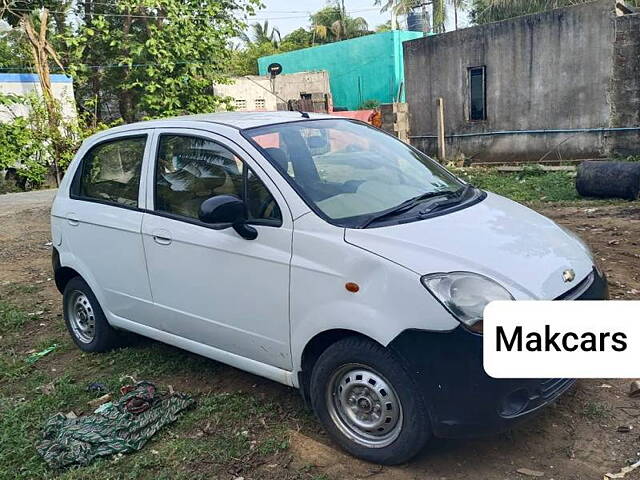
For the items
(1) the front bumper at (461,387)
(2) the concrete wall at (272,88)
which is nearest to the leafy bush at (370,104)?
(2) the concrete wall at (272,88)

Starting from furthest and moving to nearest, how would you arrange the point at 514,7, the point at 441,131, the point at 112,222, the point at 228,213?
the point at 514,7, the point at 441,131, the point at 112,222, the point at 228,213

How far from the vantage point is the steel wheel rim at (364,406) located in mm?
2939

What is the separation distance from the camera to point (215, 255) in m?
3.57

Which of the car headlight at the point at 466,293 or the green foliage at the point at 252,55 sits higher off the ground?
the green foliage at the point at 252,55

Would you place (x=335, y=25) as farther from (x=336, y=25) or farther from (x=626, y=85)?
(x=626, y=85)

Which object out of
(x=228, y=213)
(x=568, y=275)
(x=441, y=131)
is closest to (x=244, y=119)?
(x=228, y=213)

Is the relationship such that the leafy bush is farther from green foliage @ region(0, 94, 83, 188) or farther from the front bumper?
the front bumper

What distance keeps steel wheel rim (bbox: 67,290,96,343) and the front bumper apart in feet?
9.92

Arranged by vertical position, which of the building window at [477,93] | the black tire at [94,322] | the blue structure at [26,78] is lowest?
the black tire at [94,322]

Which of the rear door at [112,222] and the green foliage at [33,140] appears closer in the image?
the rear door at [112,222]

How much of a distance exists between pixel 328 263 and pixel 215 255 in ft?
2.77

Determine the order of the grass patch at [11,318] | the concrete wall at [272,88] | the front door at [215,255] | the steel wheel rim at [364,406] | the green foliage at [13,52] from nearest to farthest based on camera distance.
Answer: the steel wheel rim at [364,406] < the front door at [215,255] < the grass patch at [11,318] < the green foliage at [13,52] < the concrete wall at [272,88]

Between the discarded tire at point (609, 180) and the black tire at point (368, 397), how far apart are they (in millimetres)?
7398
